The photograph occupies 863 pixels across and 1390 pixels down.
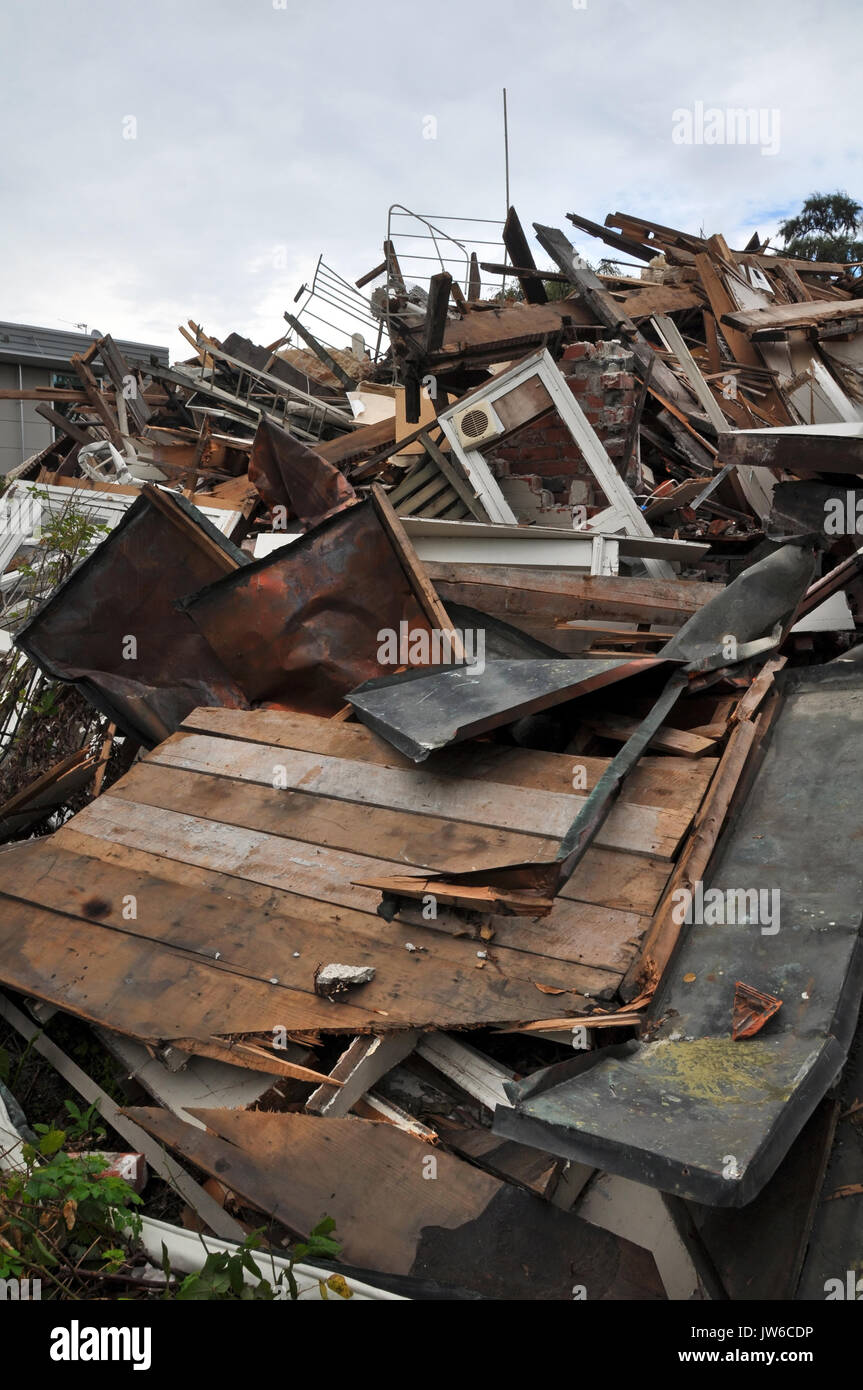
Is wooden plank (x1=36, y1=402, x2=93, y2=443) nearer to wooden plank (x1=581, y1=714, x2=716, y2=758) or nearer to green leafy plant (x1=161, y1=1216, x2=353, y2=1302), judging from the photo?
wooden plank (x1=581, y1=714, x2=716, y2=758)

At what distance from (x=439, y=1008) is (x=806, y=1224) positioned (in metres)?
1.00

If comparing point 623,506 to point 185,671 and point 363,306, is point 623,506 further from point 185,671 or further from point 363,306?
point 363,306

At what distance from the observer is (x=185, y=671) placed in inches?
181

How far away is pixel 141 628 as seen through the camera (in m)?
4.62

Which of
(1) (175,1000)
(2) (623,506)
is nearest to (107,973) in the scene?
(1) (175,1000)

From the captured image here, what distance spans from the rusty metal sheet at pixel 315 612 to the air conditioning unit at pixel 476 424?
223 centimetres

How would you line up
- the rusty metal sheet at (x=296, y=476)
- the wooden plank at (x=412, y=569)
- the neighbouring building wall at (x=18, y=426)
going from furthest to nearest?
1. the neighbouring building wall at (x=18, y=426)
2. the rusty metal sheet at (x=296, y=476)
3. the wooden plank at (x=412, y=569)

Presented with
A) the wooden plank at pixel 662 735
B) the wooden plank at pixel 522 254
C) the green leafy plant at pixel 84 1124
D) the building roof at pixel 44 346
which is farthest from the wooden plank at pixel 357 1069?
the building roof at pixel 44 346

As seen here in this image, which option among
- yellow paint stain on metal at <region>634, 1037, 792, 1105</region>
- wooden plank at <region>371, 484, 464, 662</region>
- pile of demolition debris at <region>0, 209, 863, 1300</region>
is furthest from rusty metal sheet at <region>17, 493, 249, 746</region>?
yellow paint stain on metal at <region>634, 1037, 792, 1105</region>

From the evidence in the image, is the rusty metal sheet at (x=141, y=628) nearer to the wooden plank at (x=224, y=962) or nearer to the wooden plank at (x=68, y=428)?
the wooden plank at (x=224, y=962)

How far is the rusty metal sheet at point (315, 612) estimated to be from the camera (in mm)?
4109

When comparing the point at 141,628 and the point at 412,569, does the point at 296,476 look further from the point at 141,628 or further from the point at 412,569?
the point at 412,569

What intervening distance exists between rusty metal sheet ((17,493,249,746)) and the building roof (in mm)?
17875

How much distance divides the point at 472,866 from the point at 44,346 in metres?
23.3
